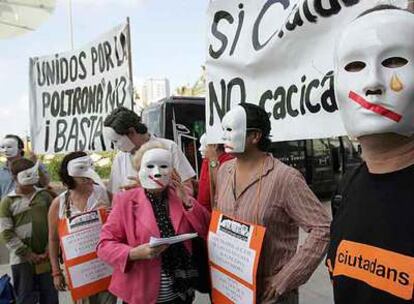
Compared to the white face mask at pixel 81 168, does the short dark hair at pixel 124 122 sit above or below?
above

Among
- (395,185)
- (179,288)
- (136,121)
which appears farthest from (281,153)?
(395,185)

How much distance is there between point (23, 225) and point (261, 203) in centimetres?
239

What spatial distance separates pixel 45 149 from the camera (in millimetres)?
5188

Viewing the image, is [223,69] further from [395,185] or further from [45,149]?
[45,149]

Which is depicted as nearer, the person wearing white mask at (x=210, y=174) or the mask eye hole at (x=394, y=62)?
the mask eye hole at (x=394, y=62)

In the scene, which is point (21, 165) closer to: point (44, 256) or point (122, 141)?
point (44, 256)

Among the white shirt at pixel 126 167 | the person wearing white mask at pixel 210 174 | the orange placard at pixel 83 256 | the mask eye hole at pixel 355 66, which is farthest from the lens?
the white shirt at pixel 126 167

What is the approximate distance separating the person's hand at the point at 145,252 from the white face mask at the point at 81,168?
3.49 feet

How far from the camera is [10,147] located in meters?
4.77

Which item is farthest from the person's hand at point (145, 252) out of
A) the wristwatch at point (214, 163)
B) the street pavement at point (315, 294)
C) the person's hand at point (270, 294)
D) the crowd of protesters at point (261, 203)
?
the street pavement at point (315, 294)

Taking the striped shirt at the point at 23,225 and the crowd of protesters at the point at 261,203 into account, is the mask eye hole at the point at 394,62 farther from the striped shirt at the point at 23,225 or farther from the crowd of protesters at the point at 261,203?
the striped shirt at the point at 23,225

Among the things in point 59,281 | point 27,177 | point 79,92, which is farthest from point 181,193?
point 79,92

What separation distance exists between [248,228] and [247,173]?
0.30 metres

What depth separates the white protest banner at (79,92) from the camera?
4.34 meters
